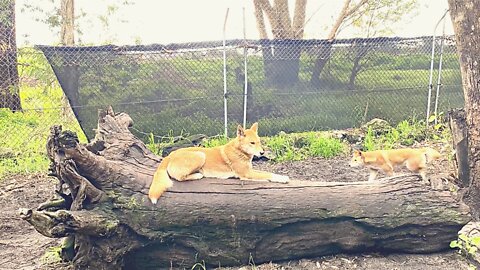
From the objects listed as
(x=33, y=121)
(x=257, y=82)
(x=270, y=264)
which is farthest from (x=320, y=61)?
(x=270, y=264)

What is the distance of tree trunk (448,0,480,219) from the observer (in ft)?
15.4

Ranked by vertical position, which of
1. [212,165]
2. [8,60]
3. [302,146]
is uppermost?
[8,60]

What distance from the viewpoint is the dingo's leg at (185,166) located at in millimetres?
3973

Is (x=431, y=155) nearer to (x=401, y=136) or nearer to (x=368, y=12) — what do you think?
(x=401, y=136)

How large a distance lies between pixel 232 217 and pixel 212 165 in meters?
0.58

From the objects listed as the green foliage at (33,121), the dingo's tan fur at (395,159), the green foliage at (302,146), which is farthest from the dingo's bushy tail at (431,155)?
the green foliage at (33,121)

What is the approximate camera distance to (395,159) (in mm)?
6348

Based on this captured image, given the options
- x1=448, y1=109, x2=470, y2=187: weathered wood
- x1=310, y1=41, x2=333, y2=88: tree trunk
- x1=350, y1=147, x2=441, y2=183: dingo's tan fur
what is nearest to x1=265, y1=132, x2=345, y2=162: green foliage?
x1=310, y1=41, x2=333, y2=88: tree trunk

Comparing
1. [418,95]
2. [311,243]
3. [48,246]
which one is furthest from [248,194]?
[418,95]

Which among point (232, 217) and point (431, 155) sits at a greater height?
point (431, 155)

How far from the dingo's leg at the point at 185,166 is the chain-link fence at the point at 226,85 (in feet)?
13.0

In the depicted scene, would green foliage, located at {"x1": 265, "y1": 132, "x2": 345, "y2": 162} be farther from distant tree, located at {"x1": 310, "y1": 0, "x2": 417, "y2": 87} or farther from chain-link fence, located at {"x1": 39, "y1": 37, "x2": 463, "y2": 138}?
distant tree, located at {"x1": 310, "y1": 0, "x2": 417, "y2": 87}

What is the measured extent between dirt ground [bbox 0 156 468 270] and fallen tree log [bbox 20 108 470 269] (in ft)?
0.31

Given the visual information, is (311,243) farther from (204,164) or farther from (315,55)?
(315,55)
